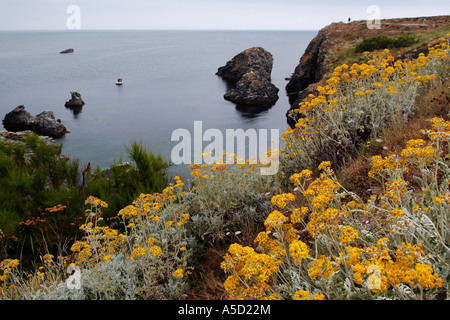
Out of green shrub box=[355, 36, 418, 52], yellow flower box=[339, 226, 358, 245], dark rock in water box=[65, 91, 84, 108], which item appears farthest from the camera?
dark rock in water box=[65, 91, 84, 108]

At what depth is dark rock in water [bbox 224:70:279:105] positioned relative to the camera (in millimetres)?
32938

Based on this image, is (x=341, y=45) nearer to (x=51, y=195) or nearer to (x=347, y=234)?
(x=51, y=195)

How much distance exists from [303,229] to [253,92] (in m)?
30.5

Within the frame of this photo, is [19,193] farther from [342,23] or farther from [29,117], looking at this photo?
[342,23]

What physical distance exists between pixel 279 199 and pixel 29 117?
87.2 ft

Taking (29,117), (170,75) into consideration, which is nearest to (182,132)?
(29,117)

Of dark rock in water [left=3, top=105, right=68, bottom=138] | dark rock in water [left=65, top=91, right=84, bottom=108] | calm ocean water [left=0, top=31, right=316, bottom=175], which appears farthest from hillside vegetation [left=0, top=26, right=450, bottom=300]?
dark rock in water [left=65, top=91, right=84, bottom=108]

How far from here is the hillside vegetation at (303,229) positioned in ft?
6.77

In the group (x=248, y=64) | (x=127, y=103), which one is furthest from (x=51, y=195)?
(x=248, y=64)

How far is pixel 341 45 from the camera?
2719 centimetres

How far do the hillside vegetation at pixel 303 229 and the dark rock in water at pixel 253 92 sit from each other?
25.4 meters

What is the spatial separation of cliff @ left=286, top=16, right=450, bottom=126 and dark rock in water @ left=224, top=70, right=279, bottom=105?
7.37 feet

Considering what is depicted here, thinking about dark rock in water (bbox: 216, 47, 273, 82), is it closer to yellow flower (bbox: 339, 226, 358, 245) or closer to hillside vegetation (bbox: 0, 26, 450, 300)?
hillside vegetation (bbox: 0, 26, 450, 300)

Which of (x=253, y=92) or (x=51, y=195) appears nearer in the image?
(x=51, y=195)
